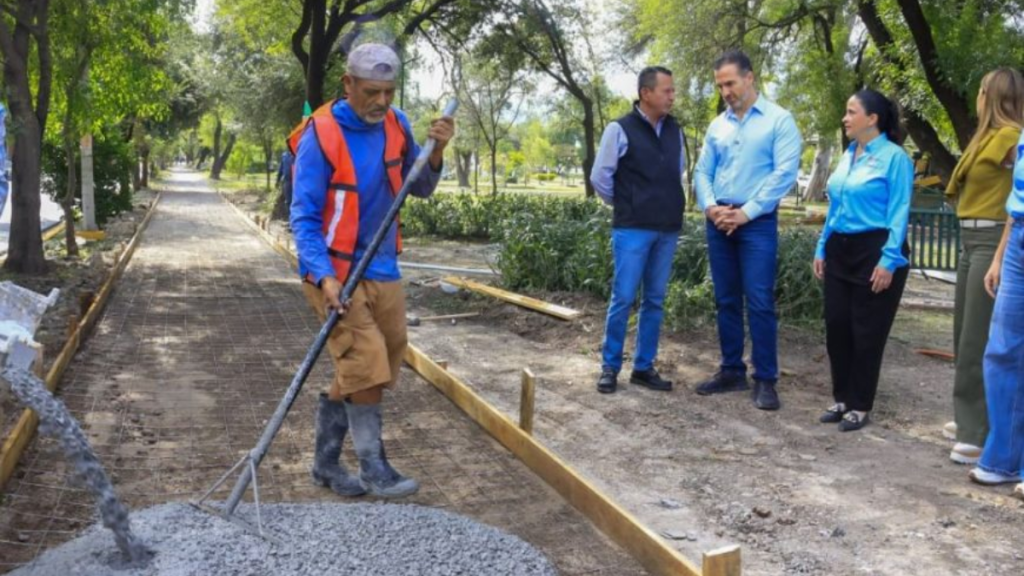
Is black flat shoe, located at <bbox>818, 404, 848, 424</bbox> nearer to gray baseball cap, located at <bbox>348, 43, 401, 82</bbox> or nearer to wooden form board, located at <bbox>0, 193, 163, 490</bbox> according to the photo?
gray baseball cap, located at <bbox>348, 43, 401, 82</bbox>

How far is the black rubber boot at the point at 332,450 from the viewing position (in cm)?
368

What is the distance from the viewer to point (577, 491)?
362cm

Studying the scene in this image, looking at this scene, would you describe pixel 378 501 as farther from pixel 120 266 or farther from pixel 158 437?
pixel 120 266

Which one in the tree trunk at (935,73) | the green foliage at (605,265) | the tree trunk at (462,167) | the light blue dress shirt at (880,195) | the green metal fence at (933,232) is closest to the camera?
the light blue dress shirt at (880,195)

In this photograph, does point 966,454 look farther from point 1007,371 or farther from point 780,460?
point 780,460

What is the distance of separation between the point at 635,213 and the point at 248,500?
279 cm

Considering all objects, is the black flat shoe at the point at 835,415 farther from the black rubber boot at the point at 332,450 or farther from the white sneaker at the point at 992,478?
the black rubber boot at the point at 332,450

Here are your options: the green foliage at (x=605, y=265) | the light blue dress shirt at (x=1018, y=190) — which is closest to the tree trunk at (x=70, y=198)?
the green foliage at (x=605, y=265)

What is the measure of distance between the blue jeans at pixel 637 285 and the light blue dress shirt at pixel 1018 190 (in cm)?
202

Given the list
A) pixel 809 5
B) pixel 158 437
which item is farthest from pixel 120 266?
pixel 809 5

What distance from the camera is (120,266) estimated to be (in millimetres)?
10758

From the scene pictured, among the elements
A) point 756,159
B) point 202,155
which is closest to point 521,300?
point 756,159

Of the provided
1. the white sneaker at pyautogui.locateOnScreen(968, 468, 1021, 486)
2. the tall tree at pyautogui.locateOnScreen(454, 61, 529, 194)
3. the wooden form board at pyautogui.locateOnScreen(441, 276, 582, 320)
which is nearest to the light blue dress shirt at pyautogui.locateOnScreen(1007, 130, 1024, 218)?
the white sneaker at pyautogui.locateOnScreen(968, 468, 1021, 486)

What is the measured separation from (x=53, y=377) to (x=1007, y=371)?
4739mm
